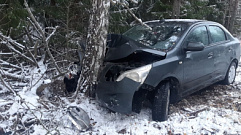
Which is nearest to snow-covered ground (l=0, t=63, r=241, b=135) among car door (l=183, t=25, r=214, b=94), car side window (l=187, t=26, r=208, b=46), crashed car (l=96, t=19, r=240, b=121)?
crashed car (l=96, t=19, r=240, b=121)

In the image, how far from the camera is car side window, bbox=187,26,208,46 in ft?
14.4

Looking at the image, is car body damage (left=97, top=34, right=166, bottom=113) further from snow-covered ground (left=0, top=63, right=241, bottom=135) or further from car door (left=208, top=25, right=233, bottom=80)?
car door (left=208, top=25, right=233, bottom=80)

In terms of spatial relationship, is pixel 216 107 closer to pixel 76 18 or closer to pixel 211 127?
pixel 211 127

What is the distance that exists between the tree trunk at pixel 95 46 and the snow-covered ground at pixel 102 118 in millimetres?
324

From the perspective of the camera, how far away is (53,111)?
362 centimetres

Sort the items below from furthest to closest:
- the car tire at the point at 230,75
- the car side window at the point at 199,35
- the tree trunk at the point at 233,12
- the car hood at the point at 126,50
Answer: the tree trunk at the point at 233,12, the car tire at the point at 230,75, the car side window at the point at 199,35, the car hood at the point at 126,50

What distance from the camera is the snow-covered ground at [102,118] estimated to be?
10.6ft

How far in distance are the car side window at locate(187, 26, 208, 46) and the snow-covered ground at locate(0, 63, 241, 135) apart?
140 centimetres

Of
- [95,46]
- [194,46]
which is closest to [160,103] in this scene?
[194,46]

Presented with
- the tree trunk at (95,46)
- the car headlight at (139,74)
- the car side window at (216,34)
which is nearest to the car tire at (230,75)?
the car side window at (216,34)

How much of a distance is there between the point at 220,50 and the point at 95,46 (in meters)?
3.05

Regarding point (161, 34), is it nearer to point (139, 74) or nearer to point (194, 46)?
point (194, 46)

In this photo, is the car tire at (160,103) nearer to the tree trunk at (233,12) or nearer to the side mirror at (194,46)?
the side mirror at (194,46)

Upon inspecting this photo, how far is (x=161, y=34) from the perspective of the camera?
450cm
